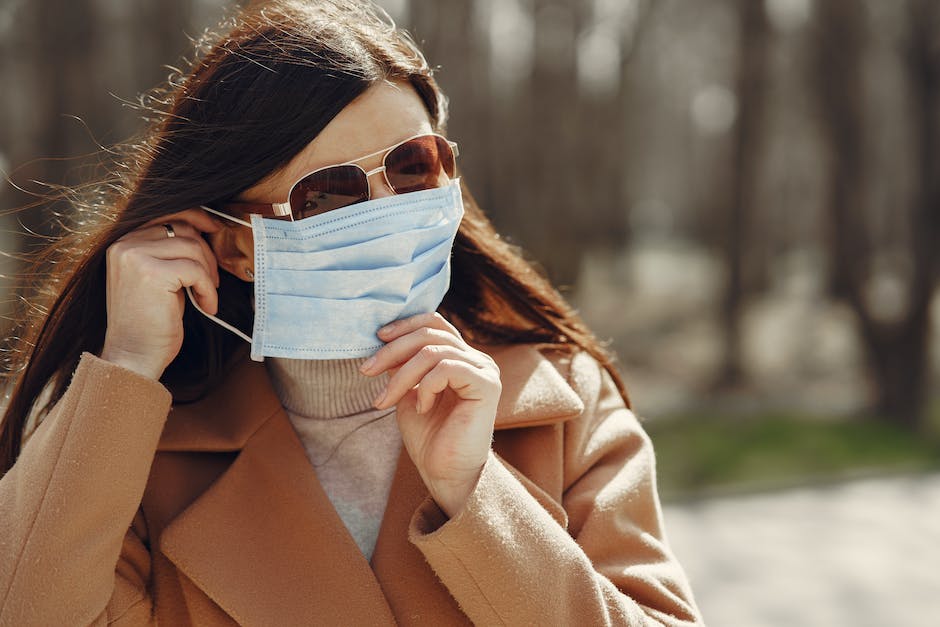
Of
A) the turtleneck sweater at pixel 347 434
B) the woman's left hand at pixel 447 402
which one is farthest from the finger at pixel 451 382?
the turtleneck sweater at pixel 347 434

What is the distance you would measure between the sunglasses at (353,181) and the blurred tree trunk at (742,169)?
9299mm

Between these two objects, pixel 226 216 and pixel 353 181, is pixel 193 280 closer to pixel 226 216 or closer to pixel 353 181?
pixel 226 216

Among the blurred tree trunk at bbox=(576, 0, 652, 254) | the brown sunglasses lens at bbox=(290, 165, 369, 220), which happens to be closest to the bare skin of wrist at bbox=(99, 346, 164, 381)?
the brown sunglasses lens at bbox=(290, 165, 369, 220)

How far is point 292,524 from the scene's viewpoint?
2.03m

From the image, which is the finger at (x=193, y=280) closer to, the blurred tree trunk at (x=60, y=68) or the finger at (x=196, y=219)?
the finger at (x=196, y=219)

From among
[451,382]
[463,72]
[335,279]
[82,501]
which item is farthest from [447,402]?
[463,72]

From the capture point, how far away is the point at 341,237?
1.96 meters

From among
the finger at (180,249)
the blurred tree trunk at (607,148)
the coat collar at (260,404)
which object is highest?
the finger at (180,249)

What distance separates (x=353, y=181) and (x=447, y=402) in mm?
500

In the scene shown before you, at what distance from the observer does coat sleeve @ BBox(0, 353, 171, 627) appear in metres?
1.73

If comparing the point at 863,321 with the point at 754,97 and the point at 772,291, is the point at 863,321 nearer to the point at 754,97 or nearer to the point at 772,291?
the point at 754,97

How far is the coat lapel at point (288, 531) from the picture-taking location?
1.91 metres

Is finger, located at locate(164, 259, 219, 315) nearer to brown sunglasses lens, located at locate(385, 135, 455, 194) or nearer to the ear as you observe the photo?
the ear

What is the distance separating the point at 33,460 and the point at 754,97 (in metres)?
10.1
